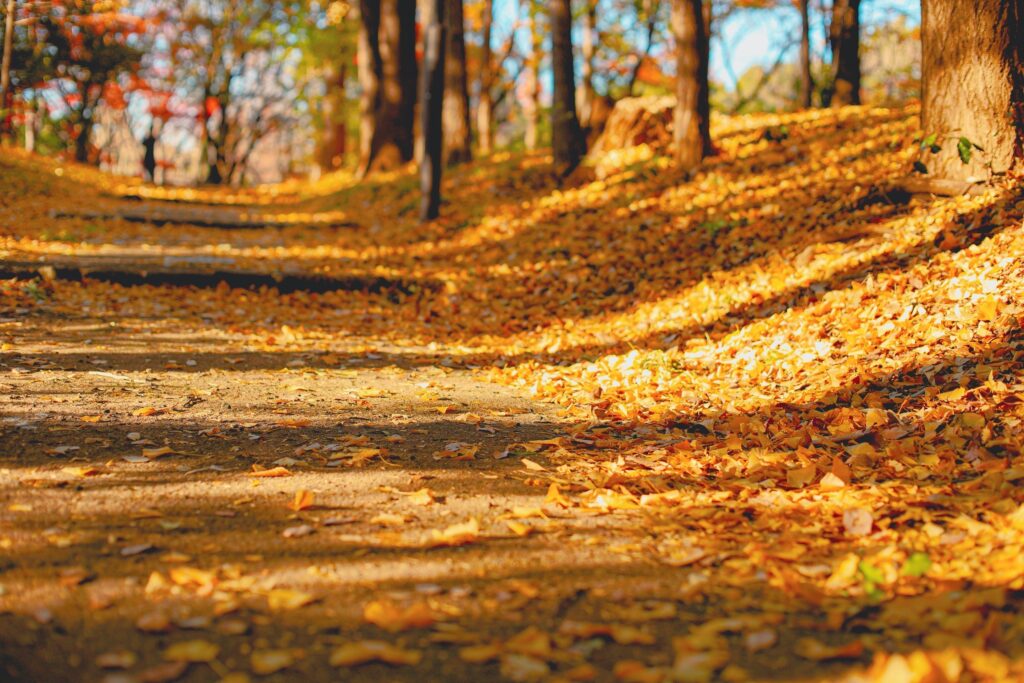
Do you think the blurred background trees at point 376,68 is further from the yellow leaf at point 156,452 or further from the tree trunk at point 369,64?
the yellow leaf at point 156,452

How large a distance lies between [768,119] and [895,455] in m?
9.39

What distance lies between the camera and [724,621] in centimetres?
211

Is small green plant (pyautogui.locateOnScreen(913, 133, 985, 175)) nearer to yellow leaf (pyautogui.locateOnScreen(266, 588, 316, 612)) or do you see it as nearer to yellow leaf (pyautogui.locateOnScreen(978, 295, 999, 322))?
yellow leaf (pyautogui.locateOnScreen(978, 295, 999, 322))

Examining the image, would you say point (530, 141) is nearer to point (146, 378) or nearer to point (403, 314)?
point (403, 314)

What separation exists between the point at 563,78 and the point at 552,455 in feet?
27.8

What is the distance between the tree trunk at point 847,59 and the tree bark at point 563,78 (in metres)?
4.42

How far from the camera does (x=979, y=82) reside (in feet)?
19.2

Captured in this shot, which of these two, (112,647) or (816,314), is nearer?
(112,647)

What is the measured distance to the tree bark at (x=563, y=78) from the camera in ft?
36.1

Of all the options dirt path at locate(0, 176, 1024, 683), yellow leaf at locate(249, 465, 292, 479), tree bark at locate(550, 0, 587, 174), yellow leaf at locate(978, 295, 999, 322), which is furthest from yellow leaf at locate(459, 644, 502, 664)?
tree bark at locate(550, 0, 587, 174)

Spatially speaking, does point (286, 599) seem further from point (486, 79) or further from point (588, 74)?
point (486, 79)

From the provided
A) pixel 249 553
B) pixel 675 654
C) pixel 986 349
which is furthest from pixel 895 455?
pixel 249 553

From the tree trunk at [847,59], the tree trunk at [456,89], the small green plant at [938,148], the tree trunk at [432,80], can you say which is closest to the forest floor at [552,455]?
the small green plant at [938,148]

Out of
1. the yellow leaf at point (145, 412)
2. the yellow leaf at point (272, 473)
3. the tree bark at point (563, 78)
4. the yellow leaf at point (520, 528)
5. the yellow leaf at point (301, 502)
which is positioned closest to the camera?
the yellow leaf at point (520, 528)
